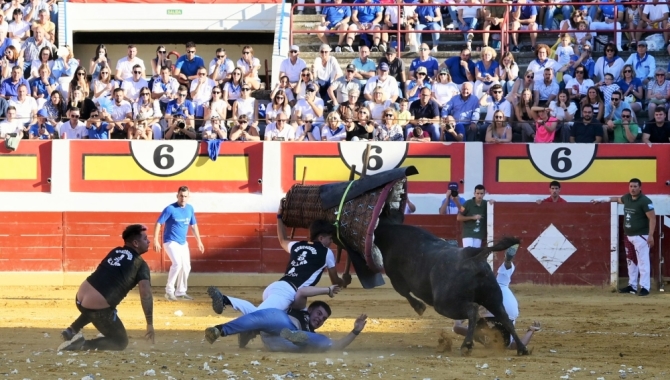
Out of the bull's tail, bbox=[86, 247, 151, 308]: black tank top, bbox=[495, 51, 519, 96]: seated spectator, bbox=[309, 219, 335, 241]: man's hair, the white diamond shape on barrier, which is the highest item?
bbox=[495, 51, 519, 96]: seated spectator

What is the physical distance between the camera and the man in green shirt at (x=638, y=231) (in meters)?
16.1

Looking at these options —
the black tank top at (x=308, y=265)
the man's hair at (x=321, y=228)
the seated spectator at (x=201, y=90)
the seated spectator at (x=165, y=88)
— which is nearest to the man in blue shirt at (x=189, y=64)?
the seated spectator at (x=165, y=88)

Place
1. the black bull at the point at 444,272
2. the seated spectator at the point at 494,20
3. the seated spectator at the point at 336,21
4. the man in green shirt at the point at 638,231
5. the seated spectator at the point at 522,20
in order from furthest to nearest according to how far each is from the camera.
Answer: the seated spectator at the point at 336,21, the seated spectator at the point at 522,20, the seated spectator at the point at 494,20, the man in green shirt at the point at 638,231, the black bull at the point at 444,272

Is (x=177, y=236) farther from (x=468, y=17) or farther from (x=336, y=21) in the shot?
(x=468, y=17)

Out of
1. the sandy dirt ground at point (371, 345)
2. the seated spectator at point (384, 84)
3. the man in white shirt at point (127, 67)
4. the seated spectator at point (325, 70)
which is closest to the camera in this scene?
the sandy dirt ground at point (371, 345)

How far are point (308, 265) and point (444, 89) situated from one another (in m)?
8.15

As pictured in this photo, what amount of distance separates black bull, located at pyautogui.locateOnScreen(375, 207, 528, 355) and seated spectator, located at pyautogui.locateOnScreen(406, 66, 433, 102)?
7946mm

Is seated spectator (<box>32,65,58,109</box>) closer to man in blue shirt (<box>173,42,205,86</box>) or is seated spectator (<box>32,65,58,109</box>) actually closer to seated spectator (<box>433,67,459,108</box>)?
man in blue shirt (<box>173,42,205,86</box>)

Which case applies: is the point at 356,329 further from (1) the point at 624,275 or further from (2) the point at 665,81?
(2) the point at 665,81

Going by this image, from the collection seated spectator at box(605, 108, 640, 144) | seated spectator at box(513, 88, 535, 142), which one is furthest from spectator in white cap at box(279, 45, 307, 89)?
seated spectator at box(605, 108, 640, 144)

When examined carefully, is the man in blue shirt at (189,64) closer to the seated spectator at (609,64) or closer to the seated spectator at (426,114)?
the seated spectator at (426,114)

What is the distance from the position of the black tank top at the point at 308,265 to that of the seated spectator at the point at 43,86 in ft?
30.0

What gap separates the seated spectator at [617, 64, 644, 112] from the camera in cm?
1781

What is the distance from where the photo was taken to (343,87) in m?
18.5
